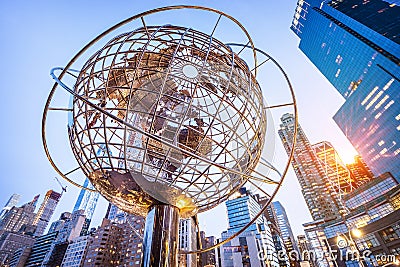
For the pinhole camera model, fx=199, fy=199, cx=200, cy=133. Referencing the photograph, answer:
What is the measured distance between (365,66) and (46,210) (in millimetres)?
200108

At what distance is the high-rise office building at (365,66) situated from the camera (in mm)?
39281

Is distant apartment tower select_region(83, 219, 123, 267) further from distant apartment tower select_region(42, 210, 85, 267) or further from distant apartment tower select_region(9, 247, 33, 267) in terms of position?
distant apartment tower select_region(9, 247, 33, 267)

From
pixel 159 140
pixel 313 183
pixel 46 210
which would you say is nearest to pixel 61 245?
pixel 159 140

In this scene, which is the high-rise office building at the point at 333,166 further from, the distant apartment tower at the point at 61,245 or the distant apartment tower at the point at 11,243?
the distant apartment tower at the point at 11,243

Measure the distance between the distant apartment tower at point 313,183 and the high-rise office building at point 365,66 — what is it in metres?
38.7

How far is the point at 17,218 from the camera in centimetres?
13900

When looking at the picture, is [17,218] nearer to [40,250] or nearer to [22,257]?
[22,257]

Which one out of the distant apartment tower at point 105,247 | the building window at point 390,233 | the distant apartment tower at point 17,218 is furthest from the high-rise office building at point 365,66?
the distant apartment tower at point 17,218

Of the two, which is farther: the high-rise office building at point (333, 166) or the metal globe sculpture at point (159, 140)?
the high-rise office building at point (333, 166)

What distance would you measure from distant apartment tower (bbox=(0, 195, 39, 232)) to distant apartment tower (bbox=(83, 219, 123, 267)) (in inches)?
4754

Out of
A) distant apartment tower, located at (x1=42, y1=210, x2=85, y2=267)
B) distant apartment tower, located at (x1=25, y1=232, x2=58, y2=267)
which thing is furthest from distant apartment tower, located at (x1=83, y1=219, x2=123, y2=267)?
distant apartment tower, located at (x1=25, y1=232, x2=58, y2=267)

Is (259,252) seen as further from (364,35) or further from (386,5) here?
(386,5)

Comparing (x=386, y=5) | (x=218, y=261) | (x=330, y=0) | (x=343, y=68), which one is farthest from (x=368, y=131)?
(x=218, y=261)

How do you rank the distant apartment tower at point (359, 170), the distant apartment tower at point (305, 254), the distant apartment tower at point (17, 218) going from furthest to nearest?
the distant apartment tower at point (17, 218)
the distant apartment tower at point (359, 170)
the distant apartment tower at point (305, 254)
